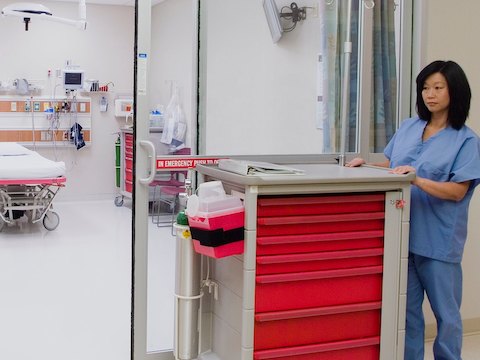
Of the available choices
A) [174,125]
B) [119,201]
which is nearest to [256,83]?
[174,125]

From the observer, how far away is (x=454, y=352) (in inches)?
109

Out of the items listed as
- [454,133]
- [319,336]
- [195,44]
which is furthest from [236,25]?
[319,336]

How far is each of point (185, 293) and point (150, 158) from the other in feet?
2.02

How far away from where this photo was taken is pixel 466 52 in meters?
3.55

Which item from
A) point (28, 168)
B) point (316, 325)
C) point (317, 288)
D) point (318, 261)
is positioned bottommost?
point (316, 325)

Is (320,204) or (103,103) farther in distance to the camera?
(103,103)

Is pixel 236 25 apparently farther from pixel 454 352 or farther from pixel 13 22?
pixel 13 22

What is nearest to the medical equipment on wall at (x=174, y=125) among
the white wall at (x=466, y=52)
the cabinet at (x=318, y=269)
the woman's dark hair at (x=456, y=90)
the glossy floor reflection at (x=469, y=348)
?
the cabinet at (x=318, y=269)

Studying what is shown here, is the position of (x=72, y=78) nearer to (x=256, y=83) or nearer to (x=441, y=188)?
(x=256, y=83)

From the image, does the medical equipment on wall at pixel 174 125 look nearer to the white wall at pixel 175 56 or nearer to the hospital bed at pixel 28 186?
the white wall at pixel 175 56

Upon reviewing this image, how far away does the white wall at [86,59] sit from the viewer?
821cm

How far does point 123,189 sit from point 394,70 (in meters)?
5.42

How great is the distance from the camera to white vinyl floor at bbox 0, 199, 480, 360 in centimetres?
305

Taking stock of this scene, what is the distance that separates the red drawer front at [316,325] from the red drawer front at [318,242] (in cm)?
23
